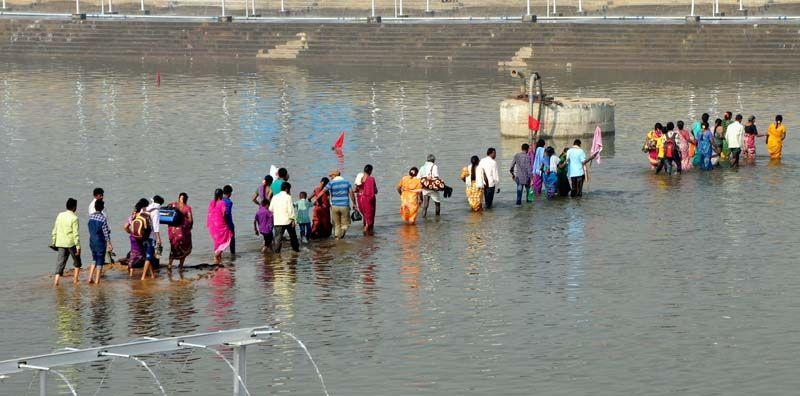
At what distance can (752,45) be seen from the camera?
58625 mm

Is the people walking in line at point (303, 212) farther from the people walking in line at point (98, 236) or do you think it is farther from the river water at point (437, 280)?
the people walking in line at point (98, 236)

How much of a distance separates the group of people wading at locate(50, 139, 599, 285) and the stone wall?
31.1 meters

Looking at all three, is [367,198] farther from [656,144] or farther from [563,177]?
[656,144]

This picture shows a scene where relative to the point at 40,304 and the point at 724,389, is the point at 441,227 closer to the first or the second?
the point at 40,304

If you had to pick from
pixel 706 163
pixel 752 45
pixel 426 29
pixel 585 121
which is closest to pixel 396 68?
pixel 426 29

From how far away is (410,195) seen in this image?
25844 mm

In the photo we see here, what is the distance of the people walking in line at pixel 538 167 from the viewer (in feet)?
90.7

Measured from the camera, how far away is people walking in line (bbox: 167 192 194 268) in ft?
71.4

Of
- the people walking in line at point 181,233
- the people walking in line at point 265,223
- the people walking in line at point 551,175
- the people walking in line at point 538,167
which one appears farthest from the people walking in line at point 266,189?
the people walking in line at point 551,175

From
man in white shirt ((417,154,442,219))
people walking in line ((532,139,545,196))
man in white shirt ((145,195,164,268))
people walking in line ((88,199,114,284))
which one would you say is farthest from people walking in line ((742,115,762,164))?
people walking in line ((88,199,114,284))

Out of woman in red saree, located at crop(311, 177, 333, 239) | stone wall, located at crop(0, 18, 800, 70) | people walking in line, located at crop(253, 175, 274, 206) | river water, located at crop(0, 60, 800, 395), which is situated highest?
stone wall, located at crop(0, 18, 800, 70)

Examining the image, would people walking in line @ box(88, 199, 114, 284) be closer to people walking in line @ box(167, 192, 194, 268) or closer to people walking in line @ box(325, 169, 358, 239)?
people walking in line @ box(167, 192, 194, 268)

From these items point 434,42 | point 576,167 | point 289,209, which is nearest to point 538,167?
point 576,167

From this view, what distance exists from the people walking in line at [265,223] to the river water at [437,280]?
16.8 inches
